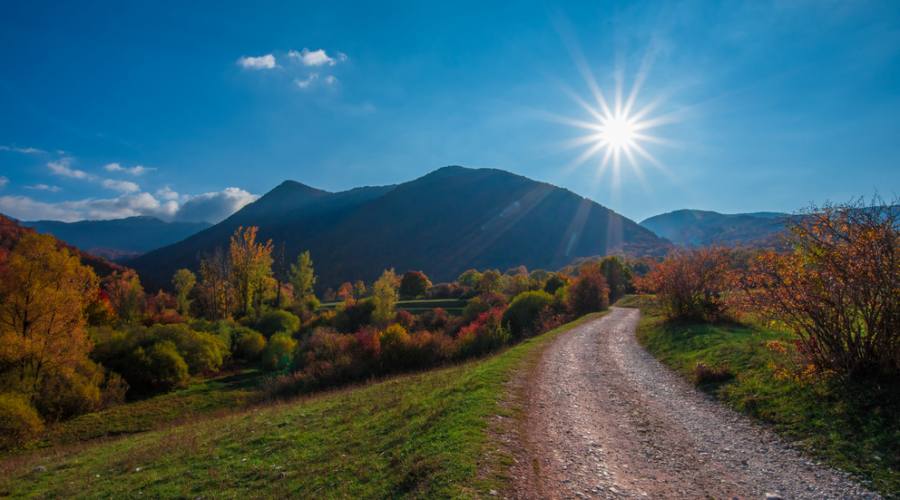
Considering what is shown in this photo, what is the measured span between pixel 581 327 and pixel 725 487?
2303cm

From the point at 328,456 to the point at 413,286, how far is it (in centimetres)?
7795

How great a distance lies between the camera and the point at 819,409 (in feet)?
28.5

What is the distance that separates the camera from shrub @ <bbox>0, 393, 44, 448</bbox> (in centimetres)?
2011

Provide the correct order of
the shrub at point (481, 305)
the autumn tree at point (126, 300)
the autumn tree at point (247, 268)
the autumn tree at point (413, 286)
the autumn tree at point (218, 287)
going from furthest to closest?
the autumn tree at point (413, 286)
the autumn tree at point (218, 287)
the autumn tree at point (247, 268)
the autumn tree at point (126, 300)
the shrub at point (481, 305)

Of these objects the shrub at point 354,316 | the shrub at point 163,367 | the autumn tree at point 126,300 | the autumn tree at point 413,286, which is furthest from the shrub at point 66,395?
the autumn tree at point 413,286

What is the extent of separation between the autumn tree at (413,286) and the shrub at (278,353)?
1818 inches

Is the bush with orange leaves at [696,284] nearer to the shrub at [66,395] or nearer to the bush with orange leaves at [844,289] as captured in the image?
the bush with orange leaves at [844,289]

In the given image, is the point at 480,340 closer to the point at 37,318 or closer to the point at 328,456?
the point at 328,456

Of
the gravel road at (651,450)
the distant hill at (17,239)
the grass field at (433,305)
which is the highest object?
the distant hill at (17,239)

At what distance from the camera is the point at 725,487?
669 cm

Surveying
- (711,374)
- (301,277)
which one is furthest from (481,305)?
(711,374)

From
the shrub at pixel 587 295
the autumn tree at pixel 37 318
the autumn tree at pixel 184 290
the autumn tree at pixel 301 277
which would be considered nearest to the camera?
the autumn tree at pixel 37 318

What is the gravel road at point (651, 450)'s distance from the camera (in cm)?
658

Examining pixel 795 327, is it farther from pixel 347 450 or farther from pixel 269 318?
pixel 269 318
